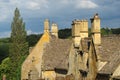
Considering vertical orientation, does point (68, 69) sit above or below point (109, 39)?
below

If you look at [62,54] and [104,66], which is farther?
[62,54]

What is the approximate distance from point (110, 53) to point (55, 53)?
66.1 ft

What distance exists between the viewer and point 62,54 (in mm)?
64875

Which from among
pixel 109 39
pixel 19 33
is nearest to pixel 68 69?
pixel 109 39

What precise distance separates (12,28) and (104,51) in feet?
220

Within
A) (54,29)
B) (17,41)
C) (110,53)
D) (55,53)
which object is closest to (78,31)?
(110,53)

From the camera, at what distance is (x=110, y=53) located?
1821 inches

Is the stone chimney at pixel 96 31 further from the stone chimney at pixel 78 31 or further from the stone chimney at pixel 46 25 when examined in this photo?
the stone chimney at pixel 46 25

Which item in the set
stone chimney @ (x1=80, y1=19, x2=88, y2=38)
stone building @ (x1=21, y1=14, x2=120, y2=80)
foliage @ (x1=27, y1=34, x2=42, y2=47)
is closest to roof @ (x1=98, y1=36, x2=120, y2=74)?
stone building @ (x1=21, y1=14, x2=120, y2=80)

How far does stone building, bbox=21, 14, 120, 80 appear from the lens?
148ft

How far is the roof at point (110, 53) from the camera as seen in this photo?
42809mm

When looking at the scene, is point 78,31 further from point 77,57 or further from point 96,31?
point 96,31

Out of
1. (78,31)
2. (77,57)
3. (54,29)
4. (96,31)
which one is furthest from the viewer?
(54,29)

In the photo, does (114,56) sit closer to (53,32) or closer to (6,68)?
(53,32)
